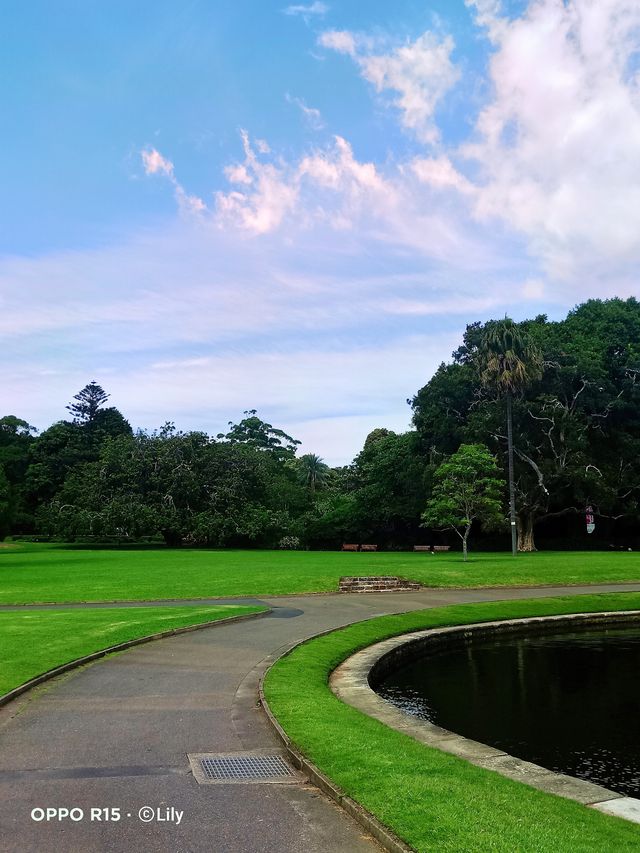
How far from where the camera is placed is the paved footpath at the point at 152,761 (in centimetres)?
543

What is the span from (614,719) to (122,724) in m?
8.07

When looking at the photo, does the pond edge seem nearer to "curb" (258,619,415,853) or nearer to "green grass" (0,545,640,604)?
"curb" (258,619,415,853)

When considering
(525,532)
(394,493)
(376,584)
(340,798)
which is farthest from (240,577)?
(394,493)

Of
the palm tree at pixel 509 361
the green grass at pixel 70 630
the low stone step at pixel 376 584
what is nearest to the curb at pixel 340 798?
the green grass at pixel 70 630

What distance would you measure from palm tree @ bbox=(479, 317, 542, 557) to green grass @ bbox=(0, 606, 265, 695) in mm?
28426

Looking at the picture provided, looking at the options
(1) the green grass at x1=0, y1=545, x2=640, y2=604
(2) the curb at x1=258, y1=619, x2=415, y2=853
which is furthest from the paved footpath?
(1) the green grass at x1=0, y1=545, x2=640, y2=604

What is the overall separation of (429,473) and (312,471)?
55.7 metres

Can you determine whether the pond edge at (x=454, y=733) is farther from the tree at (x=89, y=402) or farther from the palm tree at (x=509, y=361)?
the tree at (x=89, y=402)

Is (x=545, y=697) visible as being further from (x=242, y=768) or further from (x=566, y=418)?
(x=566, y=418)

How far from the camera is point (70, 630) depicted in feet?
53.0

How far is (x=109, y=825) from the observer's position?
18.6ft

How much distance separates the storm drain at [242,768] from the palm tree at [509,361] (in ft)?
124

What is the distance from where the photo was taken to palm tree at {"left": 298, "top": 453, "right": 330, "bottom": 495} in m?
108

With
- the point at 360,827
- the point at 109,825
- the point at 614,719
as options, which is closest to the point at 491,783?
the point at 360,827
